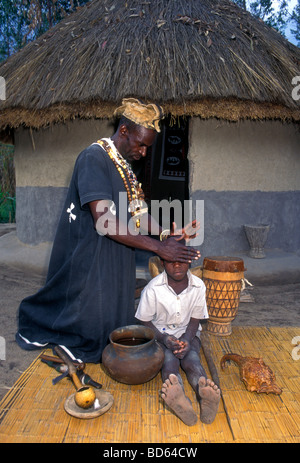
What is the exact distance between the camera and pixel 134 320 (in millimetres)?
2781

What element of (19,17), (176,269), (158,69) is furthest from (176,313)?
(19,17)

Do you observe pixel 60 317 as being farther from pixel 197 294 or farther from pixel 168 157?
pixel 168 157

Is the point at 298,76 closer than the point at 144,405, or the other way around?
the point at 144,405

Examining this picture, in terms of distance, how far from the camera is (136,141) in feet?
8.06

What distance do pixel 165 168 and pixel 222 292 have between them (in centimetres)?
537

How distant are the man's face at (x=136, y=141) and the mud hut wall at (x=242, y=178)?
7.28 ft

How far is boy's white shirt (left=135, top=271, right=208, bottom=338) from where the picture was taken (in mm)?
2590

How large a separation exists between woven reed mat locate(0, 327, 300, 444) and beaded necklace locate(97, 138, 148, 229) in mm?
1113

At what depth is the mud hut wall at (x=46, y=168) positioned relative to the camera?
4938mm

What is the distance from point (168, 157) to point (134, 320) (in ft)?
19.0

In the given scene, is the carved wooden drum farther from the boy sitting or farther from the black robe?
the black robe

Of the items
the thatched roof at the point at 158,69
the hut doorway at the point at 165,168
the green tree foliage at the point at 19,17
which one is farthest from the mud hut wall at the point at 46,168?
the green tree foliage at the point at 19,17

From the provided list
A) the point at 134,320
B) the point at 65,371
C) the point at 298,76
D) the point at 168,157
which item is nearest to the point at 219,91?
the point at 298,76

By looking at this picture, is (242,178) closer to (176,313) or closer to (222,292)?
(222,292)
